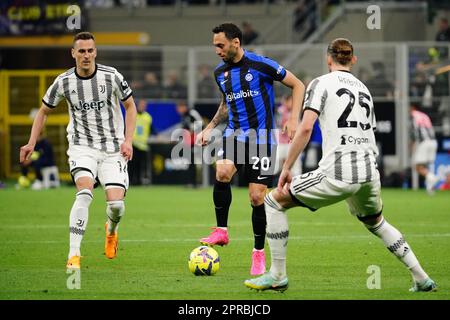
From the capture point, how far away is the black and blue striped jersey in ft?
35.8

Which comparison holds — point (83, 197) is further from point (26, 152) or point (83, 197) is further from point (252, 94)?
point (252, 94)

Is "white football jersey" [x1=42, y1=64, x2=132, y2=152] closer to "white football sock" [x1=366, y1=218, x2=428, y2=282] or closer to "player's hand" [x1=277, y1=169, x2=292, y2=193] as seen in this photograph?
"player's hand" [x1=277, y1=169, x2=292, y2=193]

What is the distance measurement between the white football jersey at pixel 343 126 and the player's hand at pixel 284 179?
Answer: 31cm

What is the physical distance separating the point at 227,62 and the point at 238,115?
59 cm

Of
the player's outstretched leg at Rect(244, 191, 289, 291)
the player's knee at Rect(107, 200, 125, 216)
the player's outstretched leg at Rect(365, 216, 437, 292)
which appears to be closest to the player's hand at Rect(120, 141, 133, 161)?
the player's knee at Rect(107, 200, 125, 216)

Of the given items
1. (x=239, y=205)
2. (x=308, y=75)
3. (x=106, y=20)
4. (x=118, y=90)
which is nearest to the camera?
(x=118, y=90)

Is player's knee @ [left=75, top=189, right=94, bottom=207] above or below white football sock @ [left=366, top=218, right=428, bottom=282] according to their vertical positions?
above

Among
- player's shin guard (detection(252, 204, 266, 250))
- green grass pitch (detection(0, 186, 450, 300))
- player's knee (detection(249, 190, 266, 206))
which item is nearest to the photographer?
green grass pitch (detection(0, 186, 450, 300))

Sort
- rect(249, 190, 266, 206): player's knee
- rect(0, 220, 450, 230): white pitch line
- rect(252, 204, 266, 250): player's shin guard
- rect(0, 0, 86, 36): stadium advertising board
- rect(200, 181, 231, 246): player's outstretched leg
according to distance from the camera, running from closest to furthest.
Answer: rect(252, 204, 266, 250): player's shin guard, rect(249, 190, 266, 206): player's knee, rect(200, 181, 231, 246): player's outstretched leg, rect(0, 220, 450, 230): white pitch line, rect(0, 0, 86, 36): stadium advertising board

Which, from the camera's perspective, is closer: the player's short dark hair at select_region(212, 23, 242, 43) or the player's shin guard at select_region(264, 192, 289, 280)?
the player's shin guard at select_region(264, 192, 289, 280)

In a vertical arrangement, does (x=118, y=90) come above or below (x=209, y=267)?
above

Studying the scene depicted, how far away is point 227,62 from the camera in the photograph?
36.4 feet
